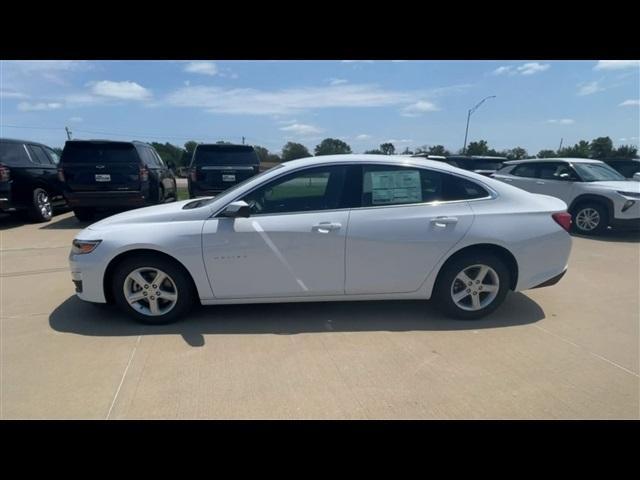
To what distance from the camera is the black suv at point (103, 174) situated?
297 inches

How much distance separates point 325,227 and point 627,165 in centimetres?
1589

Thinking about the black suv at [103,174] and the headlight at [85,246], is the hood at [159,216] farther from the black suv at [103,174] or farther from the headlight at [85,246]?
the black suv at [103,174]

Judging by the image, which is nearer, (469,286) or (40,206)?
(469,286)

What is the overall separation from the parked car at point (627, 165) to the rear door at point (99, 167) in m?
16.1

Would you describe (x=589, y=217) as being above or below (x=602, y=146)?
below

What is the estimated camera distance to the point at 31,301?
395cm

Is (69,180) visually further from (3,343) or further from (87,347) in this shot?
(87,347)

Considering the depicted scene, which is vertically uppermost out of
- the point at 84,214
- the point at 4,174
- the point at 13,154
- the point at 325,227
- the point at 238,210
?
the point at 13,154

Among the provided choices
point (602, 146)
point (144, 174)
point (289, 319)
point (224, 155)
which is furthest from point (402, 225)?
point (602, 146)

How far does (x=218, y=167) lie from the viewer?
348 inches

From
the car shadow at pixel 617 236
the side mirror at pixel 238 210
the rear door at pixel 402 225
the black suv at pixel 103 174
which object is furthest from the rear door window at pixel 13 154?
the car shadow at pixel 617 236

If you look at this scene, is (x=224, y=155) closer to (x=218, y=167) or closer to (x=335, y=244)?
(x=218, y=167)

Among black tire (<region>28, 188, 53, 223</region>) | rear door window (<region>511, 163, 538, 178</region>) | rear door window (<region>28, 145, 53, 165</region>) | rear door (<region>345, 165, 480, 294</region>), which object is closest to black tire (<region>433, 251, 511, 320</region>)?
rear door (<region>345, 165, 480, 294</region>)
